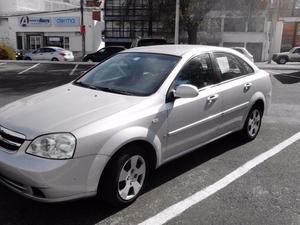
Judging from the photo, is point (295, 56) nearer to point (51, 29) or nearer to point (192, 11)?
point (192, 11)

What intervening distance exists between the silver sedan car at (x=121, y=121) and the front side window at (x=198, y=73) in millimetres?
13

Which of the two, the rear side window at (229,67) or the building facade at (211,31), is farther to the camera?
the building facade at (211,31)

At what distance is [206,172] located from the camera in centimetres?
429

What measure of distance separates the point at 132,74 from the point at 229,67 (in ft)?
4.99

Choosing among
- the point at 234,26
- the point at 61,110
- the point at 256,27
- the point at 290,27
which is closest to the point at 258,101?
the point at 61,110

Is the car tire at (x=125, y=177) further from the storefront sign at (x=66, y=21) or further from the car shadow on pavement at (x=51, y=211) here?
the storefront sign at (x=66, y=21)

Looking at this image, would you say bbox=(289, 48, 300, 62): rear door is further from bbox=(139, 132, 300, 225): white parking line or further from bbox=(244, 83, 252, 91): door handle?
bbox=(244, 83, 252, 91): door handle

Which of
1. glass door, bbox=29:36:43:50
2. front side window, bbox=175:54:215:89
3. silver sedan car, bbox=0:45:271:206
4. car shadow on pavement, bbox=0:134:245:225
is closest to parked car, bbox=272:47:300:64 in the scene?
glass door, bbox=29:36:43:50

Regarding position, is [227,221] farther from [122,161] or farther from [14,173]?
[14,173]

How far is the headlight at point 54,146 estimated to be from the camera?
2.92 metres

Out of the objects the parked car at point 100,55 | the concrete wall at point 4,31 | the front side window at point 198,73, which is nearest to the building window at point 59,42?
the concrete wall at point 4,31

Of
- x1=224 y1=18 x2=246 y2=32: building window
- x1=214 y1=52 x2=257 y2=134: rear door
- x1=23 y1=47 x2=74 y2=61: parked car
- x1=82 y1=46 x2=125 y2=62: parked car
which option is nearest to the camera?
x1=214 y1=52 x2=257 y2=134: rear door

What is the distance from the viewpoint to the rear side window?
4.65 metres

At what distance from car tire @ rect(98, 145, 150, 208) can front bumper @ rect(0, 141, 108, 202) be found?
0.13 m
